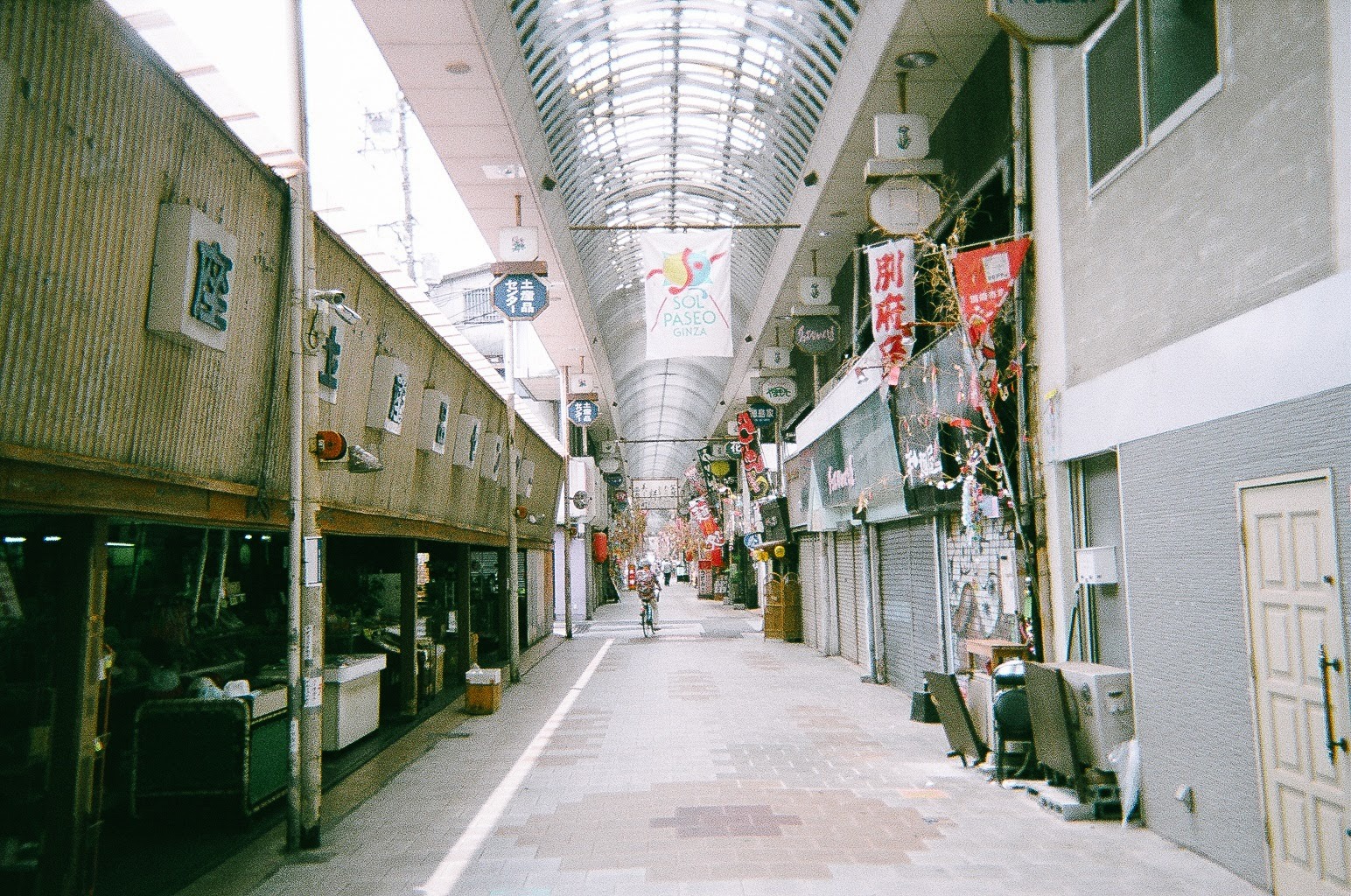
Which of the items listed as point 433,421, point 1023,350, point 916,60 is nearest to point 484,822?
point 433,421

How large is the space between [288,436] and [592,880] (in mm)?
3671

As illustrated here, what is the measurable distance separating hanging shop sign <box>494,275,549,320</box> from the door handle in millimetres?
11625

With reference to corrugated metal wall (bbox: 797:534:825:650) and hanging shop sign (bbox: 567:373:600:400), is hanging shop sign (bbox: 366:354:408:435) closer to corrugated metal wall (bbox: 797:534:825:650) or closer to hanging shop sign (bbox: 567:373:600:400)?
corrugated metal wall (bbox: 797:534:825:650)

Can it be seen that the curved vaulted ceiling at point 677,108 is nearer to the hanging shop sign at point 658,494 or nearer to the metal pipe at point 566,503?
the metal pipe at point 566,503

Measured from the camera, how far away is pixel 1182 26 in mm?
6066

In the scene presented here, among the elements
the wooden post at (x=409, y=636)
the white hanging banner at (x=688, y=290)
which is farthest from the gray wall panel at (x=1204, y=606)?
the wooden post at (x=409, y=636)

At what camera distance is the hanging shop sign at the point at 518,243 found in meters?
14.6

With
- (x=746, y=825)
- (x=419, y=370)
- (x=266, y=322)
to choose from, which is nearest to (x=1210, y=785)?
(x=746, y=825)

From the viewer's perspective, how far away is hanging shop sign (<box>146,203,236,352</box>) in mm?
4789

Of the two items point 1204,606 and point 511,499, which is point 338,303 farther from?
point 511,499

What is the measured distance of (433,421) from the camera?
34.2 ft

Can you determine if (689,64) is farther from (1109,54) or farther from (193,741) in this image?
(193,741)

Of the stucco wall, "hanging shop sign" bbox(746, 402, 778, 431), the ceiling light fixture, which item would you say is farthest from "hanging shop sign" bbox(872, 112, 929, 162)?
"hanging shop sign" bbox(746, 402, 778, 431)

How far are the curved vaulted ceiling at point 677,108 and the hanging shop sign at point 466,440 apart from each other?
9.62ft
